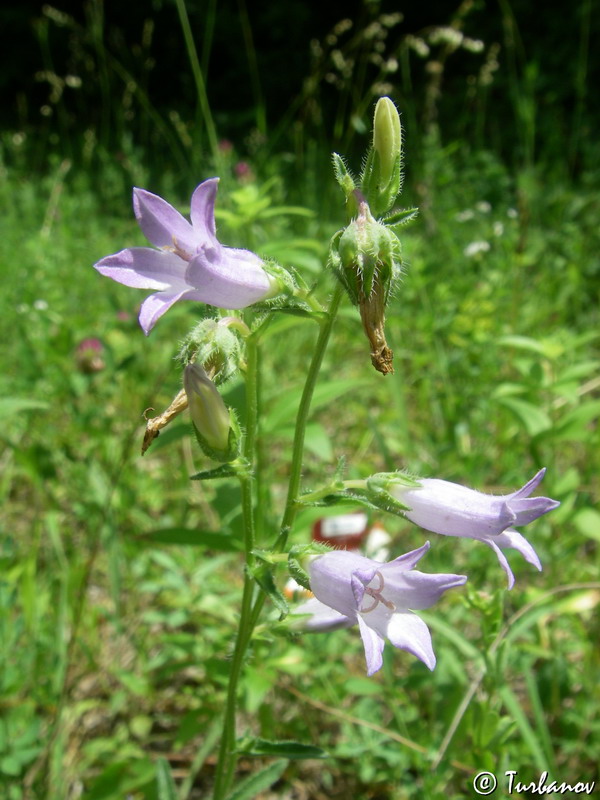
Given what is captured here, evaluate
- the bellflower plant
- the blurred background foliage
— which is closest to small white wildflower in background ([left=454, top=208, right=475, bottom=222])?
the blurred background foliage

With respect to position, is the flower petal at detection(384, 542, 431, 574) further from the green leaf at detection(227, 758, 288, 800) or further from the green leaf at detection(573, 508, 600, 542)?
the green leaf at detection(573, 508, 600, 542)

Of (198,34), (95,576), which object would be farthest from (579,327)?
(198,34)

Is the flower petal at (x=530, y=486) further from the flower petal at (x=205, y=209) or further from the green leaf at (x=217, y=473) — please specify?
the flower petal at (x=205, y=209)

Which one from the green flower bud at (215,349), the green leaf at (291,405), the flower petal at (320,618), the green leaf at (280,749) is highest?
the green flower bud at (215,349)

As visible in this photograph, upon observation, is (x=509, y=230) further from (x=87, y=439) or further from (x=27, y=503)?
(x=27, y=503)

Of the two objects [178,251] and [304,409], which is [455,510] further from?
[178,251]

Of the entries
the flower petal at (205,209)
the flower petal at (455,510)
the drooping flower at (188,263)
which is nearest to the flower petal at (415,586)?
the flower petal at (455,510)

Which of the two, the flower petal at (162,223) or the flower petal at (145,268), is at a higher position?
the flower petal at (162,223)

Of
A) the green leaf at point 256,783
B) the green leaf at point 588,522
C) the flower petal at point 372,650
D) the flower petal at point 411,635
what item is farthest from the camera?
the green leaf at point 588,522

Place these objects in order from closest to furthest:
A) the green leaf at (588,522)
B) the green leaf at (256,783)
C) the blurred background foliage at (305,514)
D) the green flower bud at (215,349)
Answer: the green flower bud at (215,349) < the green leaf at (256,783) < the blurred background foliage at (305,514) < the green leaf at (588,522)
